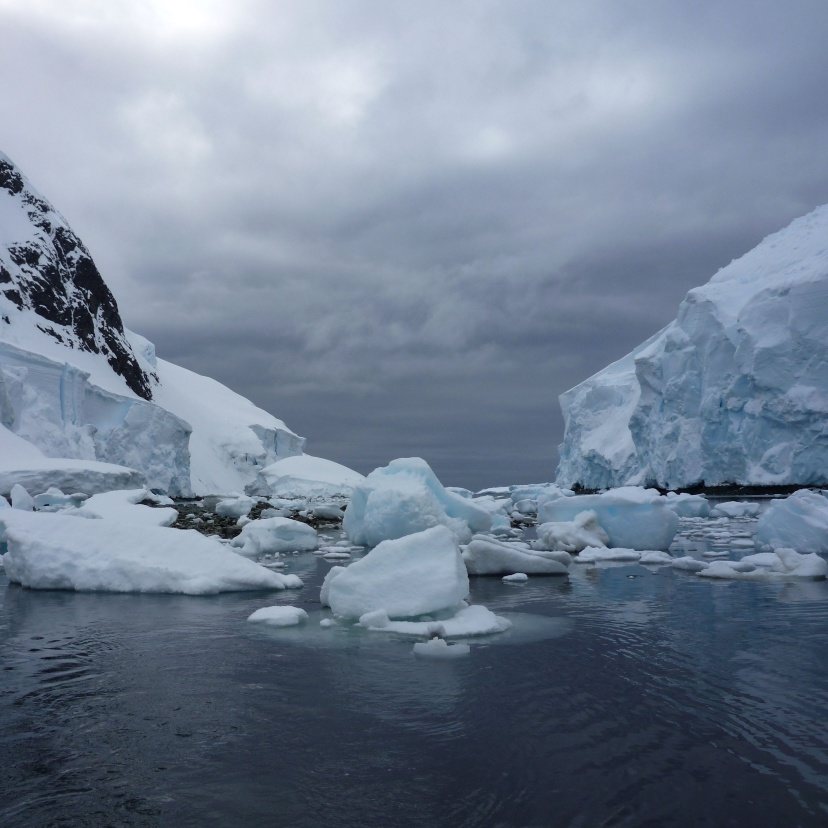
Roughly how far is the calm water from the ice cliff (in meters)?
20.3

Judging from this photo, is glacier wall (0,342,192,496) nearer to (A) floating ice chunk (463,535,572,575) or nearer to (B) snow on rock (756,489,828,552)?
(A) floating ice chunk (463,535,572,575)

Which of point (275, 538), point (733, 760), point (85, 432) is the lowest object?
point (733, 760)

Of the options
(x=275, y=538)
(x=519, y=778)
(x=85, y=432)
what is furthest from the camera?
(x=85, y=432)

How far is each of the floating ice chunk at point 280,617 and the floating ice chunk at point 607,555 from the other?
8814 millimetres

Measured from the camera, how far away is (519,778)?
439cm

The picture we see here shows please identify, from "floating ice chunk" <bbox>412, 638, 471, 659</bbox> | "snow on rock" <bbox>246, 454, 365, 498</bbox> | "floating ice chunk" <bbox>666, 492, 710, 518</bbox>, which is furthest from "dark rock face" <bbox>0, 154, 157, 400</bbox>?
"floating ice chunk" <bbox>412, 638, 471, 659</bbox>

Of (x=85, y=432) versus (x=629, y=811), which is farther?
(x=85, y=432)

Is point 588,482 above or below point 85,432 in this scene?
below

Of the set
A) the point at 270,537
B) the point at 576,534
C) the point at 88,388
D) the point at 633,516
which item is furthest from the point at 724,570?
the point at 88,388

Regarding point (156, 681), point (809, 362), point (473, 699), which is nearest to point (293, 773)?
point (473, 699)

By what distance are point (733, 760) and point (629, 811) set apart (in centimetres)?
114

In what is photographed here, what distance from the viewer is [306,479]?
49094mm

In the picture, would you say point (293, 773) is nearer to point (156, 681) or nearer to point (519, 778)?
point (519, 778)

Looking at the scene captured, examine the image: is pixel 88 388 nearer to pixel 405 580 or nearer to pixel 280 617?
pixel 280 617
